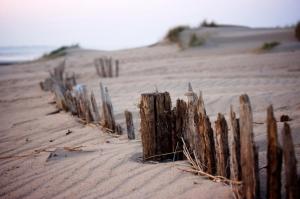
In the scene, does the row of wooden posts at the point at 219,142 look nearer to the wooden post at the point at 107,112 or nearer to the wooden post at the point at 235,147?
the wooden post at the point at 235,147

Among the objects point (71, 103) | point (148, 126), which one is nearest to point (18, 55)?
point (71, 103)

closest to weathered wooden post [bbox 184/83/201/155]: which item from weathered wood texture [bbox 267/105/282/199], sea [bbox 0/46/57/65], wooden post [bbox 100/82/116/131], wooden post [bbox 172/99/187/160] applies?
wooden post [bbox 172/99/187/160]

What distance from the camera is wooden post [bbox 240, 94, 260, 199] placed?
7.71ft

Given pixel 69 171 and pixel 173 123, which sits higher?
pixel 173 123

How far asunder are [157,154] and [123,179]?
0.53 meters

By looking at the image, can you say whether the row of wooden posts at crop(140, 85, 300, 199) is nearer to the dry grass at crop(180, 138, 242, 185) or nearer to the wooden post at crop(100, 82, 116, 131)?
the dry grass at crop(180, 138, 242, 185)

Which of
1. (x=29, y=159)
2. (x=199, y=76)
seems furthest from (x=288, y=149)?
(x=199, y=76)

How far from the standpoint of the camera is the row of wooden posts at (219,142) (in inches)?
88.6

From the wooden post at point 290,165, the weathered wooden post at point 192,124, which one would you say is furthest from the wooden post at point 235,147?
the weathered wooden post at point 192,124

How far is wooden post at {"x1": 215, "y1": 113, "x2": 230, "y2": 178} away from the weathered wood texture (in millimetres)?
521

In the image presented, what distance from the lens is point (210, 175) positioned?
2.98 m

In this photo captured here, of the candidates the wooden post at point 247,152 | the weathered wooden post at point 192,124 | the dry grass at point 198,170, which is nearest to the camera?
the wooden post at point 247,152

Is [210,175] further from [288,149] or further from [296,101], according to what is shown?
[296,101]

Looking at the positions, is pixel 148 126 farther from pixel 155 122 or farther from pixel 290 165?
pixel 290 165
